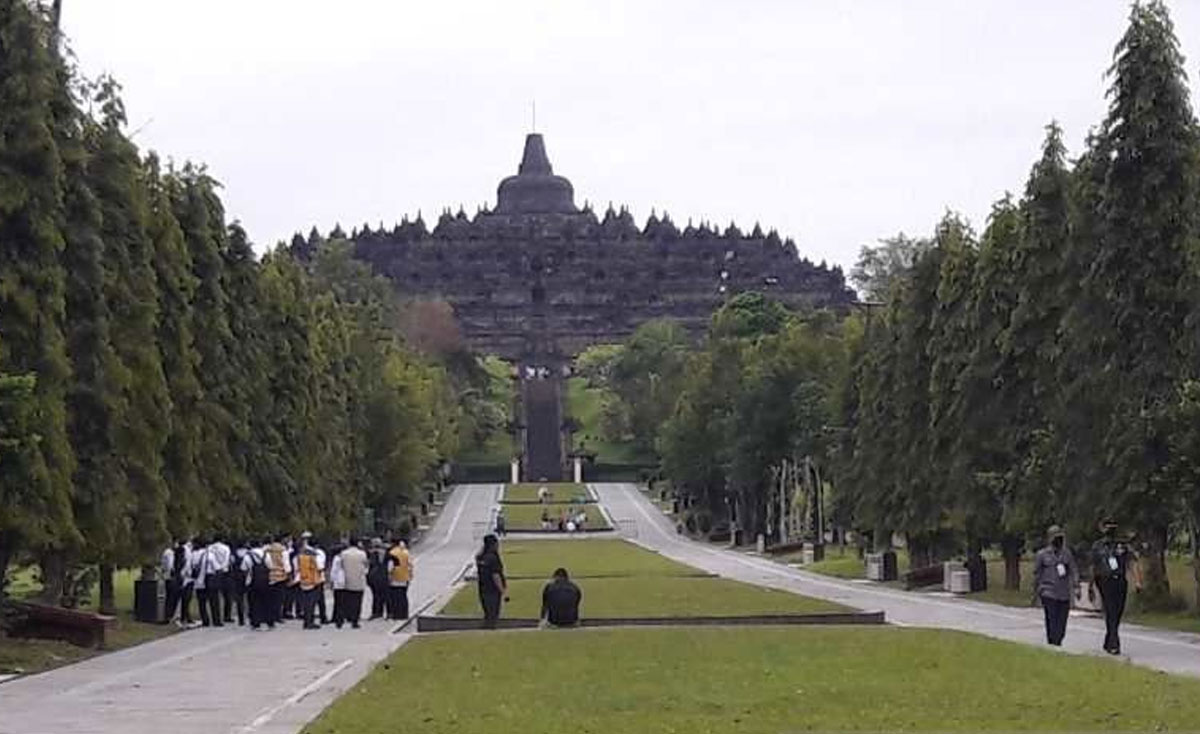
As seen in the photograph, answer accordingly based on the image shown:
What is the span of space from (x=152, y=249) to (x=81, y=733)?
1954cm

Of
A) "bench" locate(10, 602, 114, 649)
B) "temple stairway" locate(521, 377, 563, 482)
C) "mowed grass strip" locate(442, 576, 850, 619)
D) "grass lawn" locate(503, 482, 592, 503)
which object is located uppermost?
"temple stairway" locate(521, 377, 563, 482)

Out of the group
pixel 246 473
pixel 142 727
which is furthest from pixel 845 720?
pixel 246 473

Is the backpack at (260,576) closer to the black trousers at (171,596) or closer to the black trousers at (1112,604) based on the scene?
the black trousers at (171,596)

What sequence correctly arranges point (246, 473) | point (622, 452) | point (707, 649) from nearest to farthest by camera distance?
point (707, 649) < point (246, 473) < point (622, 452)

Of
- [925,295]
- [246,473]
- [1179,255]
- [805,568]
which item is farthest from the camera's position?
[805,568]

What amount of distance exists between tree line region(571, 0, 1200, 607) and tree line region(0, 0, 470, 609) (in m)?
14.1

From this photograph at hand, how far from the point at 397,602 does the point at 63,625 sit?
853 centimetres

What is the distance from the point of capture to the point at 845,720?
1605cm

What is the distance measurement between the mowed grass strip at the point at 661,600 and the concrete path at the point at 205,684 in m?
3.16

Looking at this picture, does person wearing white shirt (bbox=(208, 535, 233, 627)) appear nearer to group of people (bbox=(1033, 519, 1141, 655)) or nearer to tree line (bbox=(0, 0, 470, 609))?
tree line (bbox=(0, 0, 470, 609))

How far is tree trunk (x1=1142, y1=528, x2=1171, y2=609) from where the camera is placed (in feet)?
112

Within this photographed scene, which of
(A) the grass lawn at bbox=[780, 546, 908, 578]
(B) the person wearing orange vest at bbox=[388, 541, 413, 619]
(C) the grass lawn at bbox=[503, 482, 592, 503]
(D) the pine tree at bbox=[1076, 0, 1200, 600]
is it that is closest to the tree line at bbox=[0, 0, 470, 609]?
(B) the person wearing orange vest at bbox=[388, 541, 413, 619]

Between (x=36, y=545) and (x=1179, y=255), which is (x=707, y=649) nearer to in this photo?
(x=36, y=545)

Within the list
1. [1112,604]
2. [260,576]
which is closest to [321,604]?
[260,576]
